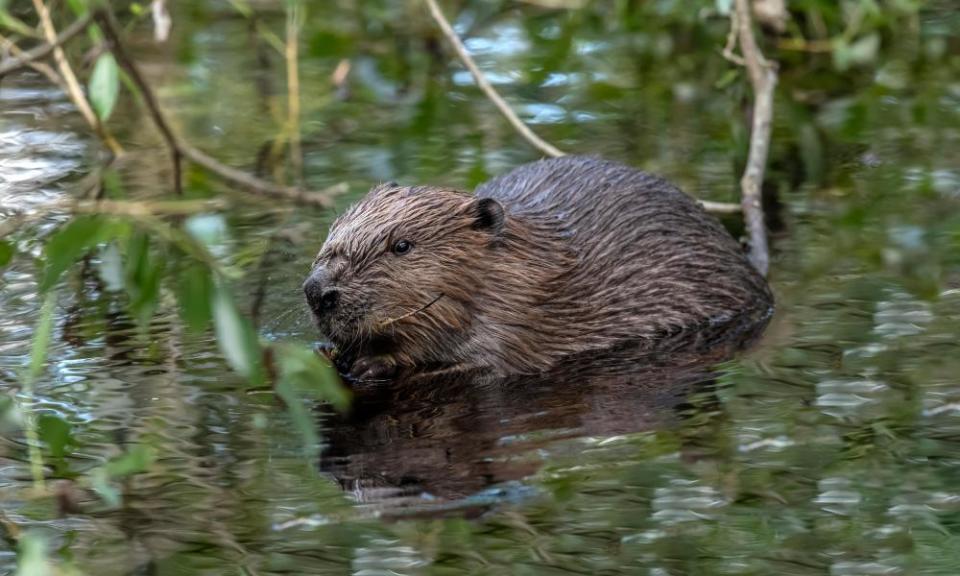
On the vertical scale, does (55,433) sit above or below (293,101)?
below

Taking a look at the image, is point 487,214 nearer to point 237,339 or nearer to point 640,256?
point 640,256

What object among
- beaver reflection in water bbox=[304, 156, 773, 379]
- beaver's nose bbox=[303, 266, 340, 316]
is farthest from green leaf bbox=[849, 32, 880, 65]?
beaver's nose bbox=[303, 266, 340, 316]

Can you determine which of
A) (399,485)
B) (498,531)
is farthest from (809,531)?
(399,485)

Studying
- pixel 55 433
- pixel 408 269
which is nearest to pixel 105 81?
pixel 55 433

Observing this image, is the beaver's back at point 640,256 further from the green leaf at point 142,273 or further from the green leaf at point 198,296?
the green leaf at point 198,296

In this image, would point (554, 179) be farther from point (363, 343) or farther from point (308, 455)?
point (308, 455)

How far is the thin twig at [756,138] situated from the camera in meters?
5.67

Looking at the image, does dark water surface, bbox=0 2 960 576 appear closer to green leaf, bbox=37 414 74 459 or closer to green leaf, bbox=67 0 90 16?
green leaf, bbox=37 414 74 459

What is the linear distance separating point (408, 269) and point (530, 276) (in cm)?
40

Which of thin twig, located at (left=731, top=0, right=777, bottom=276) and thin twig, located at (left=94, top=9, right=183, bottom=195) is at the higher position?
thin twig, located at (left=94, top=9, right=183, bottom=195)

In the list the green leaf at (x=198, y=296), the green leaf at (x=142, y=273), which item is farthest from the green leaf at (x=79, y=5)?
the green leaf at (x=198, y=296)

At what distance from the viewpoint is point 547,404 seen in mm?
4562

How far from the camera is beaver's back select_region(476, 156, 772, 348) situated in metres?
5.15

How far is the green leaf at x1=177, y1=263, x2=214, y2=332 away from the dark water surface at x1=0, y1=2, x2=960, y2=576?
0.62ft
